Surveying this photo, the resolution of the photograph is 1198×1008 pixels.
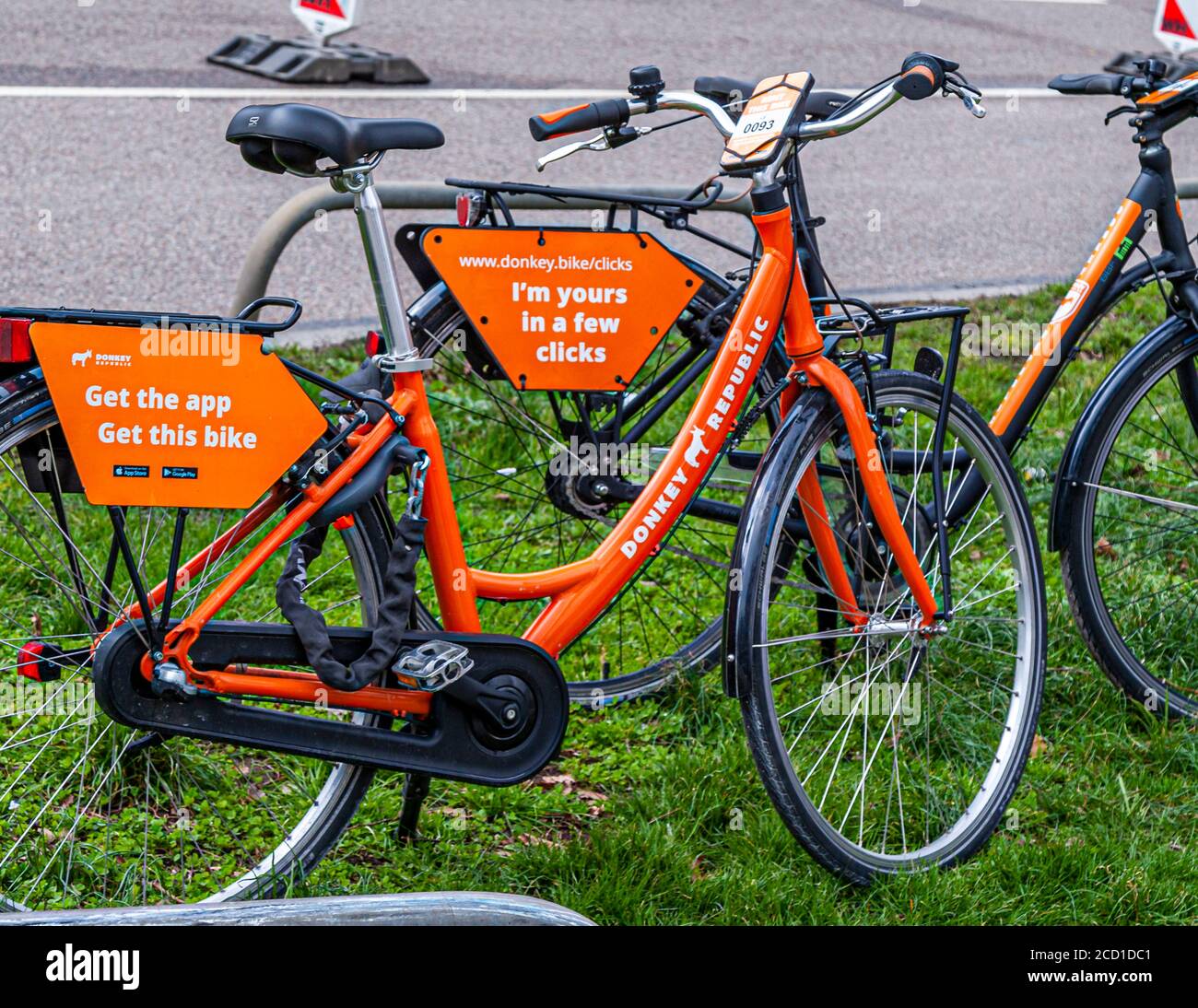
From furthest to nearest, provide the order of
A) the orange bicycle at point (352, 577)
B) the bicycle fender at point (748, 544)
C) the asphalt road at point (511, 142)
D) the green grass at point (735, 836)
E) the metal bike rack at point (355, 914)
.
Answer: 1. the asphalt road at point (511, 142)
2. the green grass at point (735, 836)
3. the bicycle fender at point (748, 544)
4. the orange bicycle at point (352, 577)
5. the metal bike rack at point (355, 914)

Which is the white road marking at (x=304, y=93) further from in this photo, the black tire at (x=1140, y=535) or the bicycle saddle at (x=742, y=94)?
the bicycle saddle at (x=742, y=94)

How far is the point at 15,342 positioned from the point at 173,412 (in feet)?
0.93

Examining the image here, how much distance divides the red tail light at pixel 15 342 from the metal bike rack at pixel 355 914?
0.96 metres

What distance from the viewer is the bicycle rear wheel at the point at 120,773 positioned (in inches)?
114

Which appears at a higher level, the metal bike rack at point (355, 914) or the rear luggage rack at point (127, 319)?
the rear luggage rack at point (127, 319)

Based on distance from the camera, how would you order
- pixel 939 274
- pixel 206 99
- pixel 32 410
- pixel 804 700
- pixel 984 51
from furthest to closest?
pixel 984 51 < pixel 206 99 < pixel 939 274 < pixel 804 700 < pixel 32 410

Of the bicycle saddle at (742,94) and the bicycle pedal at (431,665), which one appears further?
the bicycle saddle at (742,94)

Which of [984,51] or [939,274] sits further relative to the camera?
[984,51]

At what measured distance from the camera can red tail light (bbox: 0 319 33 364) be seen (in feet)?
8.39

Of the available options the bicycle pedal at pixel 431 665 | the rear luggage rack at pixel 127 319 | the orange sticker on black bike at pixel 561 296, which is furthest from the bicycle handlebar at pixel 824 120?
the bicycle pedal at pixel 431 665
